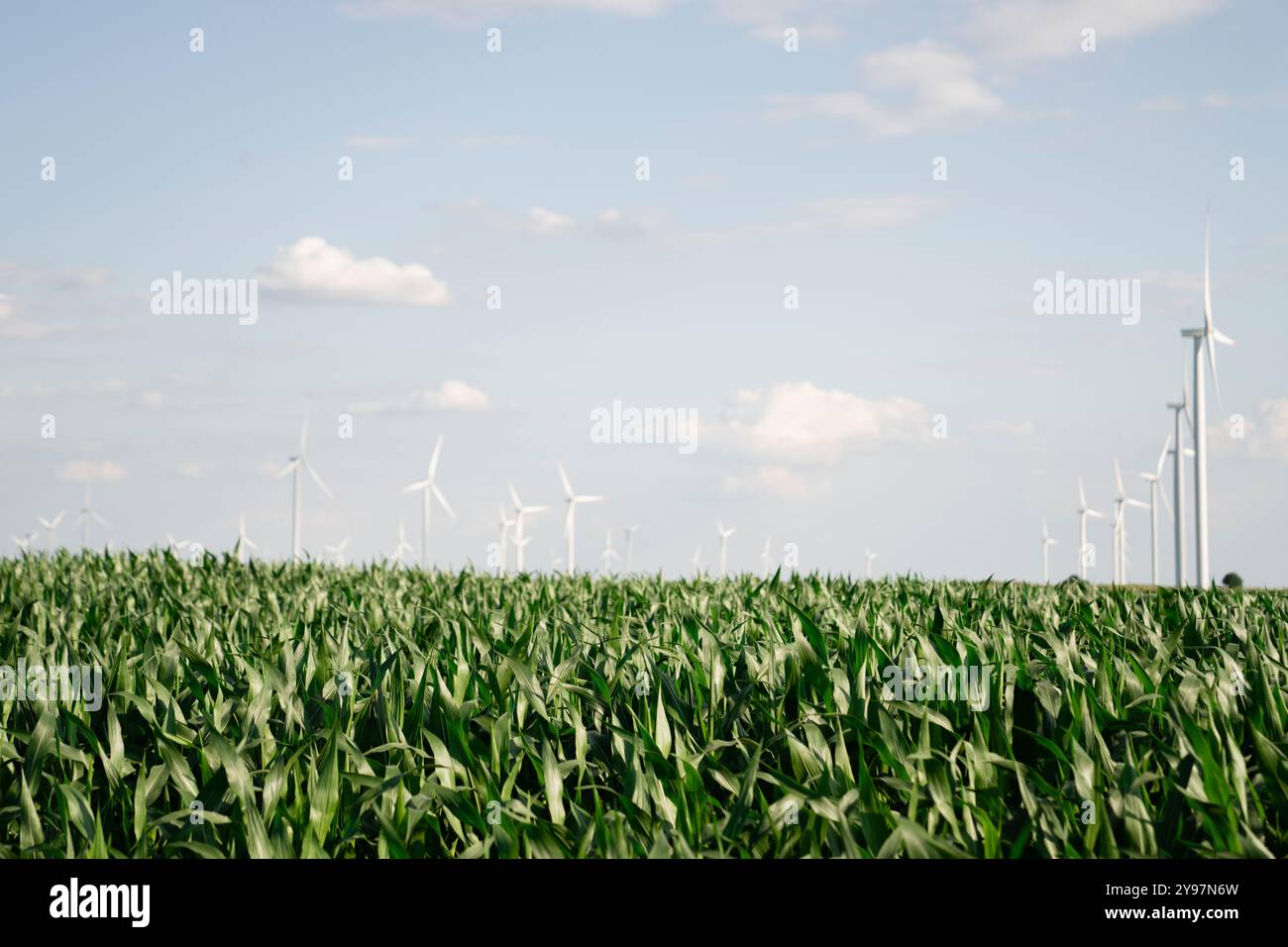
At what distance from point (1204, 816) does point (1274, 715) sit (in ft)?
6.46

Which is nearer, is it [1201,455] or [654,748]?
[654,748]

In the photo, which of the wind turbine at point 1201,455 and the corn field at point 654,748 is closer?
the corn field at point 654,748

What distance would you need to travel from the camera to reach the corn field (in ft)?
14.1

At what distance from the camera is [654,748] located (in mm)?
4906

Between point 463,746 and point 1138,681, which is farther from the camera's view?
point 1138,681

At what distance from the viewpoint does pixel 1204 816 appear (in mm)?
4094

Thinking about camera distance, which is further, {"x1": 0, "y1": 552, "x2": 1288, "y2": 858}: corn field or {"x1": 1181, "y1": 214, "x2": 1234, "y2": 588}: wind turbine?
{"x1": 1181, "y1": 214, "x2": 1234, "y2": 588}: wind turbine

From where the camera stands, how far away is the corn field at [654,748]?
430 cm
